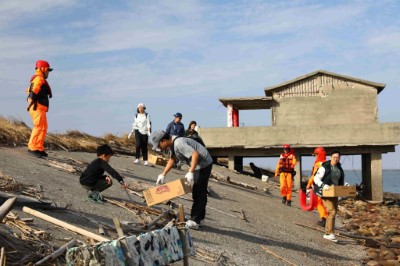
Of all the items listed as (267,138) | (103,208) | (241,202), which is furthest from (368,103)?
(103,208)

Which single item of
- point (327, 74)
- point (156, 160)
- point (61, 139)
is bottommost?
point (156, 160)

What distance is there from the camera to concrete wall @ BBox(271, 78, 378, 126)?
28.8m

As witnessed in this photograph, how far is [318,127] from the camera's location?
27.2 m

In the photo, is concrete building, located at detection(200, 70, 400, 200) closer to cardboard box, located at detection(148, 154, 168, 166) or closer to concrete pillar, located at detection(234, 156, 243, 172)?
concrete pillar, located at detection(234, 156, 243, 172)

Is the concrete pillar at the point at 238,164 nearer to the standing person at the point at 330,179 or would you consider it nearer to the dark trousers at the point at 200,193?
the standing person at the point at 330,179

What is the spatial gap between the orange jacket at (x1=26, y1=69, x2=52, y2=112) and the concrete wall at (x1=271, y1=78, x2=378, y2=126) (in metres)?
17.9

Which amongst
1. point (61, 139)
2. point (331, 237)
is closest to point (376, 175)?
point (61, 139)

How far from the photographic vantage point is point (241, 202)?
1591 cm

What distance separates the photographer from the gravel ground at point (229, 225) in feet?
29.0

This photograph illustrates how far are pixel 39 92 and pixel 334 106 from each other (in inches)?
744

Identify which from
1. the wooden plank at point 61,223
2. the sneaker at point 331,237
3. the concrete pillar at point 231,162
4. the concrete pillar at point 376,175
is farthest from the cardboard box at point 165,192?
the concrete pillar at point 376,175

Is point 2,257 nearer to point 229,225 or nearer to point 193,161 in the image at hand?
point 193,161

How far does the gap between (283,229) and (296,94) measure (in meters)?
17.6

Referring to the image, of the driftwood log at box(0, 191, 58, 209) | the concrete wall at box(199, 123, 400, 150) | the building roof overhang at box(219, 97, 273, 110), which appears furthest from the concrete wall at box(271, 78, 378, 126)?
the driftwood log at box(0, 191, 58, 209)
